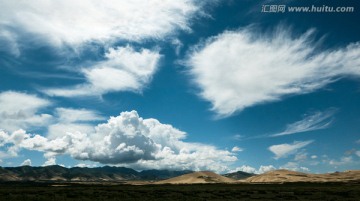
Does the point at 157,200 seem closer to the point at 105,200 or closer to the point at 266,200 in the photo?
the point at 105,200

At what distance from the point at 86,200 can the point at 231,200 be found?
32622mm

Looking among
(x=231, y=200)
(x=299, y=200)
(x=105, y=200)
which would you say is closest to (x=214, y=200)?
(x=231, y=200)

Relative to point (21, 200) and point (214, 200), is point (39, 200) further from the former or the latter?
point (214, 200)

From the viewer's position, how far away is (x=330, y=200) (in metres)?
69.4

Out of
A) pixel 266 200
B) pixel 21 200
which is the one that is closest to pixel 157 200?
pixel 266 200

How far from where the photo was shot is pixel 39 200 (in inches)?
2719

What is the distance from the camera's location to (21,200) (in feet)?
225

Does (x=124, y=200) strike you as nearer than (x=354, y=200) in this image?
No

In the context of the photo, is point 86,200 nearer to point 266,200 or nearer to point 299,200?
point 266,200

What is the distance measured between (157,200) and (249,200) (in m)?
21.1

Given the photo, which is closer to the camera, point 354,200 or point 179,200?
point 354,200

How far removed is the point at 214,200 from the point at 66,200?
109 ft

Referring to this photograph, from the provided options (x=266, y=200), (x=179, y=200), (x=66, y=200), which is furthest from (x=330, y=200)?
(x=66, y=200)

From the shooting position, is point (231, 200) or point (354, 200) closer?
point (354, 200)
